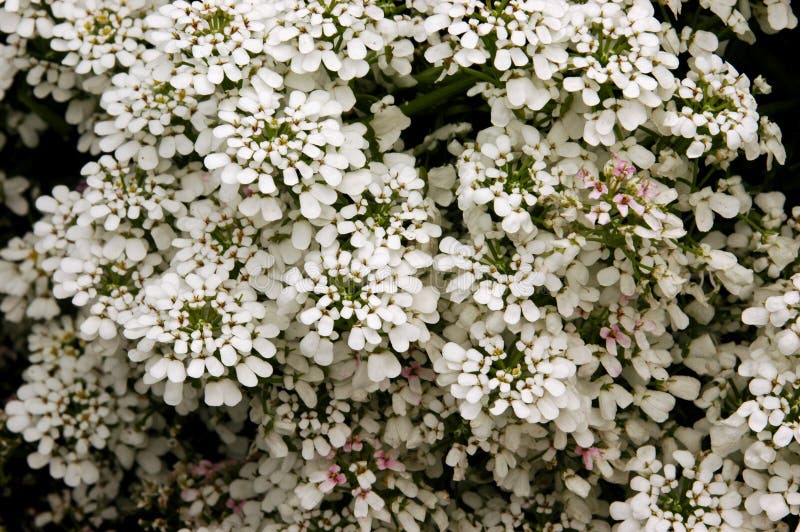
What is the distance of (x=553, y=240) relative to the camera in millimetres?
2287

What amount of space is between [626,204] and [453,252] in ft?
1.54

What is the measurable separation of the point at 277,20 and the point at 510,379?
1.13 m

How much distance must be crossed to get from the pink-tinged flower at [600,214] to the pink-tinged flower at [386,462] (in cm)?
93

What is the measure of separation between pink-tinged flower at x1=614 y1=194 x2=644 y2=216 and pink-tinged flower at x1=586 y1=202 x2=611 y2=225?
0.03 m

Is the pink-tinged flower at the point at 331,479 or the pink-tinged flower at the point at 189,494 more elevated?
the pink-tinged flower at the point at 331,479

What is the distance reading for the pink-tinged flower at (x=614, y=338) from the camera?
2393mm

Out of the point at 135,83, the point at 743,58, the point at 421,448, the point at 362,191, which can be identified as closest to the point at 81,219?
the point at 135,83

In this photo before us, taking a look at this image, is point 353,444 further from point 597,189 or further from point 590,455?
point 597,189

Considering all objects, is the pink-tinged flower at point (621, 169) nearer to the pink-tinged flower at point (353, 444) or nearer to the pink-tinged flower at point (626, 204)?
the pink-tinged flower at point (626, 204)

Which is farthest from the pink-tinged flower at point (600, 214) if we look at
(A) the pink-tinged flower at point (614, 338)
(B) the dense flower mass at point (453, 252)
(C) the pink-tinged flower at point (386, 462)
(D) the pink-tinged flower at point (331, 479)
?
(D) the pink-tinged flower at point (331, 479)

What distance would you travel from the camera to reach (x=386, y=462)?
2.58 metres

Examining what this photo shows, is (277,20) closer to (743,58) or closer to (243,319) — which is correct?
(243,319)

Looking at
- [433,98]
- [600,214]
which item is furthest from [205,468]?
[600,214]

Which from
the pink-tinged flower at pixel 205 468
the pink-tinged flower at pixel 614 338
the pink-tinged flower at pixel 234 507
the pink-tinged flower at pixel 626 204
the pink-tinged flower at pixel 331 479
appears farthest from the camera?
the pink-tinged flower at pixel 205 468
